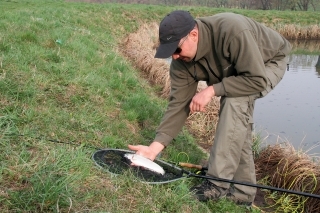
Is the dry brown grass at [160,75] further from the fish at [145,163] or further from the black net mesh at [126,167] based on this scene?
the fish at [145,163]

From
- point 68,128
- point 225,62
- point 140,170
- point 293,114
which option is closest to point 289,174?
point 225,62

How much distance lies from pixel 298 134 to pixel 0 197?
22.1 ft

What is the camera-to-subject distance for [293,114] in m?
9.23

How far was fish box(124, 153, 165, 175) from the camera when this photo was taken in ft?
11.7

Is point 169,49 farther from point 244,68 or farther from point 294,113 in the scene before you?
point 294,113

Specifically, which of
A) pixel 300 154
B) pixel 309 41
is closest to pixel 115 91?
pixel 300 154

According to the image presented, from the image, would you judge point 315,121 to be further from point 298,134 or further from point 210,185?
point 210,185

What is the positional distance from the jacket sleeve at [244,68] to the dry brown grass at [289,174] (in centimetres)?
180

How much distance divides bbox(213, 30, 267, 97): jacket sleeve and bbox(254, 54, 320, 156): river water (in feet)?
9.39

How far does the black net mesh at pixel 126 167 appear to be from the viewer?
349cm

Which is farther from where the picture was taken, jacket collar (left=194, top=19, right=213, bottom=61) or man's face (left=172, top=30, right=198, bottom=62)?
jacket collar (left=194, top=19, right=213, bottom=61)

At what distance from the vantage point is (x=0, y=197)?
8.45ft

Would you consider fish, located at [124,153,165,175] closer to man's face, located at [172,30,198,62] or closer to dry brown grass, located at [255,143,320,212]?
man's face, located at [172,30,198,62]

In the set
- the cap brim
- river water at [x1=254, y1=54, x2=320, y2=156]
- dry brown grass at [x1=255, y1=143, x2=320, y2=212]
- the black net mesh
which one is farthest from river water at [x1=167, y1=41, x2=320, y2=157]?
the cap brim
